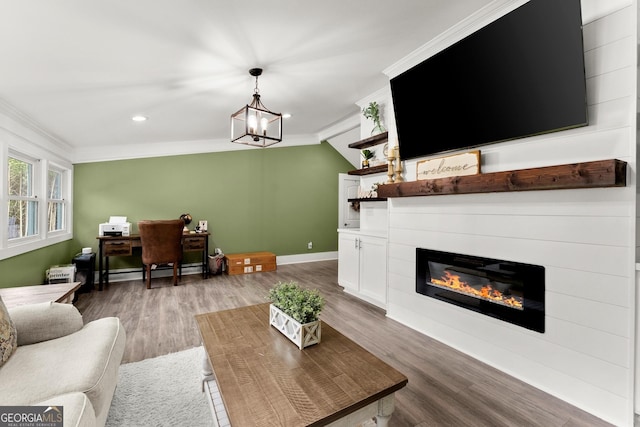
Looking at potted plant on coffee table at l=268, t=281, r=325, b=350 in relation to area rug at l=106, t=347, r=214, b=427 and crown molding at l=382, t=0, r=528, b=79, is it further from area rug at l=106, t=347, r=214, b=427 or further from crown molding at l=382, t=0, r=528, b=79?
crown molding at l=382, t=0, r=528, b=79

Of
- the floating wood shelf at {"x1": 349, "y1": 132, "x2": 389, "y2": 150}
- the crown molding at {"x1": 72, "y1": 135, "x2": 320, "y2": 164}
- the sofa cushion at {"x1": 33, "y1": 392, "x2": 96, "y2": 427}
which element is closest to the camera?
the sofa cushion at {"x1": 33, "y1": 392, "x2": 96, "y2": 427}

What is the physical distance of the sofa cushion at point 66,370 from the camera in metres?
1.17

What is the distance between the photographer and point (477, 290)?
2.32m

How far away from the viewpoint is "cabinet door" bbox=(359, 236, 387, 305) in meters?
3.37

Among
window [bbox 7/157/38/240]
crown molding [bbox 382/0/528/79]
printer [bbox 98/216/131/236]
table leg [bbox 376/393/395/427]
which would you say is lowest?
table leg [bbox 376/393/395/427]

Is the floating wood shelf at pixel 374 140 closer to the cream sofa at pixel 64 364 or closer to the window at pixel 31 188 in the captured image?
the cream sofa at pixel 64 364

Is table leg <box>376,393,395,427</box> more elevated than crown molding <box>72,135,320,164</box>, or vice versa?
crown molding <box>72,135,320,164</box>

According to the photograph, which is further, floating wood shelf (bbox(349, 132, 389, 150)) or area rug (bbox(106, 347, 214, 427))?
floating wood shelf (bbox(349, 132, 389, 150))

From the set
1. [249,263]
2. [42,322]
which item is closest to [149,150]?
[249,263]

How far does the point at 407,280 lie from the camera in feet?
9.65

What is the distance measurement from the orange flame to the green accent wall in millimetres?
3993

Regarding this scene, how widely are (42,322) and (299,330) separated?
141cm

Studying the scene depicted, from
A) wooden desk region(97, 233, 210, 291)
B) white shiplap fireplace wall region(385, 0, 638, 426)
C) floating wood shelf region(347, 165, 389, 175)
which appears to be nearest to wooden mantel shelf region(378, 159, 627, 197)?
white shiplap fireplace wall region(385, 0, 638, 426)

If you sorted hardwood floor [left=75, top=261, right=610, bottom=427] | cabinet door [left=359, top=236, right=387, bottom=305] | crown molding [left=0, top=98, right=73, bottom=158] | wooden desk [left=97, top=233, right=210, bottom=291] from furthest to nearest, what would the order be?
wooden desk [left=97, top=233, right=210, bottom=291] → cabinet door [left=359, top=236, right=387, bottom=305] → crown molding [left=0, top=98, right=73, bottom=158] → hardwood floor [left=75, top=261, right=610, bottom=427]
